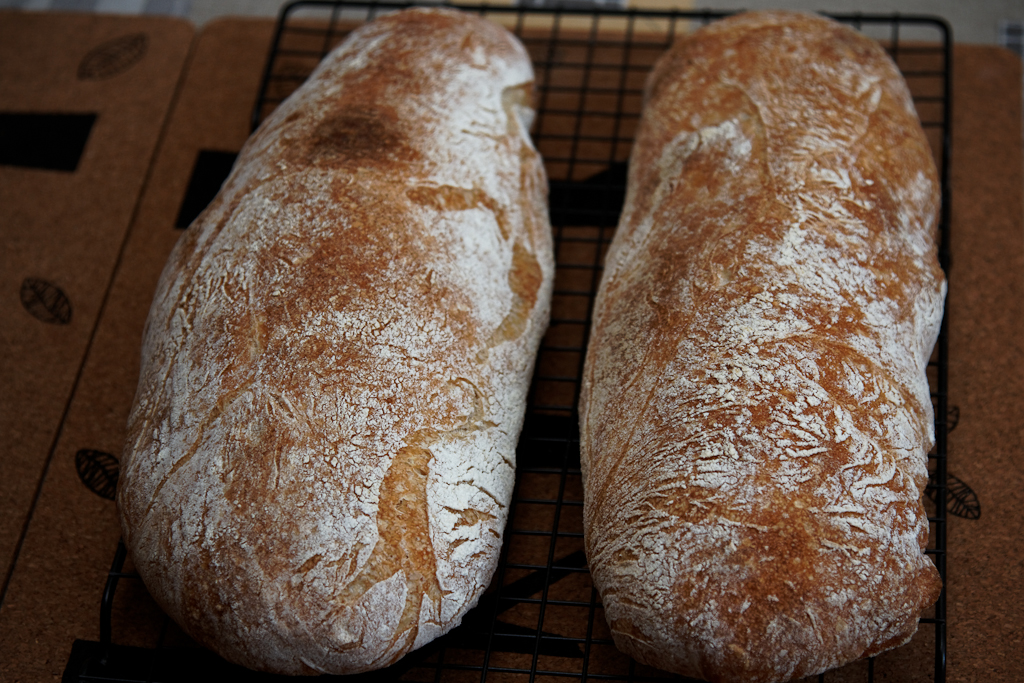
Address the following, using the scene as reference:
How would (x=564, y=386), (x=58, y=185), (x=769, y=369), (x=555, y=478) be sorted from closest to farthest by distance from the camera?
(x=769, y=369) < (x=555, y=478) < (x=564, y=386) < (x=58, y=185)

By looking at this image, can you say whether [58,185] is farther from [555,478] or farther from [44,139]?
[555,478]

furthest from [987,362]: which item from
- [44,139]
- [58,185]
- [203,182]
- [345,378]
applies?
[44,139]

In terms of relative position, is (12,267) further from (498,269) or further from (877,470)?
(877,470)

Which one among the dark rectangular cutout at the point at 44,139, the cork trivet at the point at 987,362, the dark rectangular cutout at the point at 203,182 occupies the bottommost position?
the cork trivet at the point at 987,362

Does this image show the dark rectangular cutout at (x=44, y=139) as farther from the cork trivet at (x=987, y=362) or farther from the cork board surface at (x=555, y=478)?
the cork trivet at (x=987, y=362)

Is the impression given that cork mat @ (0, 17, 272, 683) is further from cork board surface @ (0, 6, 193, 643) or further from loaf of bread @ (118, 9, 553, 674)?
loaf of bread @ (118, 9, 553, 674)

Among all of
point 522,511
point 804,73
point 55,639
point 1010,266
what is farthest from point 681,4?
point 55,639

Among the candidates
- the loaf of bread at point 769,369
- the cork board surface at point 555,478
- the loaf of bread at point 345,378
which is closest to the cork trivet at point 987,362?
the cork board surface at point 555,478
